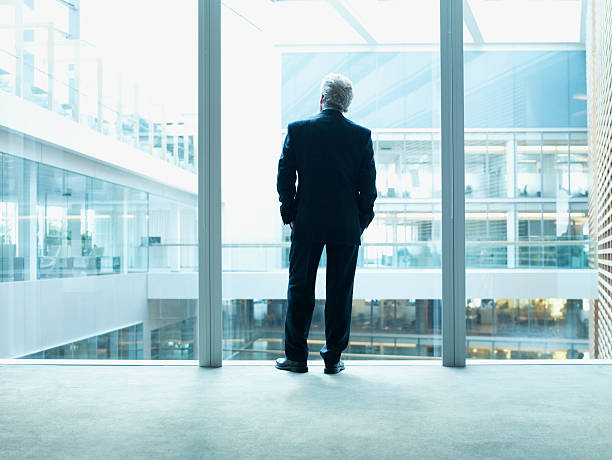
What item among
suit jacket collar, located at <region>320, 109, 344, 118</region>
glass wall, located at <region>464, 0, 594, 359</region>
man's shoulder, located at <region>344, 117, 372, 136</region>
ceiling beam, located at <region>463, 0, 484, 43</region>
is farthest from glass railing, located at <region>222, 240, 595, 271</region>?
ceiling beam, located at <region>463, 0, 484, 43</region>

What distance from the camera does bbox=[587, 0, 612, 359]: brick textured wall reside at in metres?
2.91

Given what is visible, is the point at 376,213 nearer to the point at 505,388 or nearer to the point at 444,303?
the point at 444,303

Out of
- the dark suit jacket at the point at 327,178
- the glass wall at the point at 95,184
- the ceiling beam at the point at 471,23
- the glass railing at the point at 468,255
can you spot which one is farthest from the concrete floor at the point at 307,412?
the ceiling beam at the point at 471,23

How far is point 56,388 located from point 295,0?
2.22 meters

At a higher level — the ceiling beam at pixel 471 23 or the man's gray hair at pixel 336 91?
the ceiling beam at pixel 471 23

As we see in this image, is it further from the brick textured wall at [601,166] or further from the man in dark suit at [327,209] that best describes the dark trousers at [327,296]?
the brick textured wall at [601,166]

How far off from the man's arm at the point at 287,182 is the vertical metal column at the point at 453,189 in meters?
0.78

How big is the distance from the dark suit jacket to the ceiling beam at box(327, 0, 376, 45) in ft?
1.78

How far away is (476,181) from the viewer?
2852 millimetres

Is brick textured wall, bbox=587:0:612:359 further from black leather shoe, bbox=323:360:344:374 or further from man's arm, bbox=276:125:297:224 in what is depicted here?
man's arm, bbox=276:125:297:224

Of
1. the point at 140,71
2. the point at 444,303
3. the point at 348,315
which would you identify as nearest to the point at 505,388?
the point at 444,303

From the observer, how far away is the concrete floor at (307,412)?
5.07 feet

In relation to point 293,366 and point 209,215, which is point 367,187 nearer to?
point 209,215

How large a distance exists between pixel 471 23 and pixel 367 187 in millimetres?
1080
